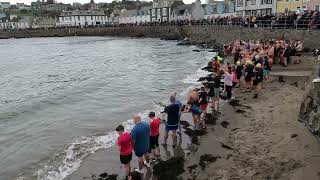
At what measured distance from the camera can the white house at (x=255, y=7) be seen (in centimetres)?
6298

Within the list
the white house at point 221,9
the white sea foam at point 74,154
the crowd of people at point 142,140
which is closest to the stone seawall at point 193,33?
the white house at point 221,9

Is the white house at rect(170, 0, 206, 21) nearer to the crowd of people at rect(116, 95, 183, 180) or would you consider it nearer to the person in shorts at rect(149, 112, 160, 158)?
the crowd of people at rect(116, 95, 183, 180)

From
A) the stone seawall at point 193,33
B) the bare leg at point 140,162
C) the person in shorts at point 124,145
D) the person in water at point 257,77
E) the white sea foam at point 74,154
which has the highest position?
the stone seawall at point 193,33

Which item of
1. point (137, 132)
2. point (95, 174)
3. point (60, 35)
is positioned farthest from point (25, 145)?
point (60, 35)

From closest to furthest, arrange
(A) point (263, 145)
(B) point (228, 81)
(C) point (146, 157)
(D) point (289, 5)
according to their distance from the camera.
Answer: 1. (C) point (146, 157)
2. (A) point (263, 145)
3. (B) point (228, 81)
4. (D) point (289, 5)

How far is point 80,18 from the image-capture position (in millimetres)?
145500

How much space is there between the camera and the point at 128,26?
339 ft

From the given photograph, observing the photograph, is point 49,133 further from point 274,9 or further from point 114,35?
point 114,35

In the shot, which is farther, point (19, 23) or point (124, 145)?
point (19, 23)

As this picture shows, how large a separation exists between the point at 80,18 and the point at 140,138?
141 metres

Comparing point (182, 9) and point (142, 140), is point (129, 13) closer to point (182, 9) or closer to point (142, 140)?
point (182, 9)

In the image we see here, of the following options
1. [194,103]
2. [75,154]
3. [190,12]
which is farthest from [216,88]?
[190,12]

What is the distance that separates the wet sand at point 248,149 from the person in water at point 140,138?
61 centimetres

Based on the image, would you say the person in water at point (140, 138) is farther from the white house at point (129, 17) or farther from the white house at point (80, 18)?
the white house at point (80, 18)
